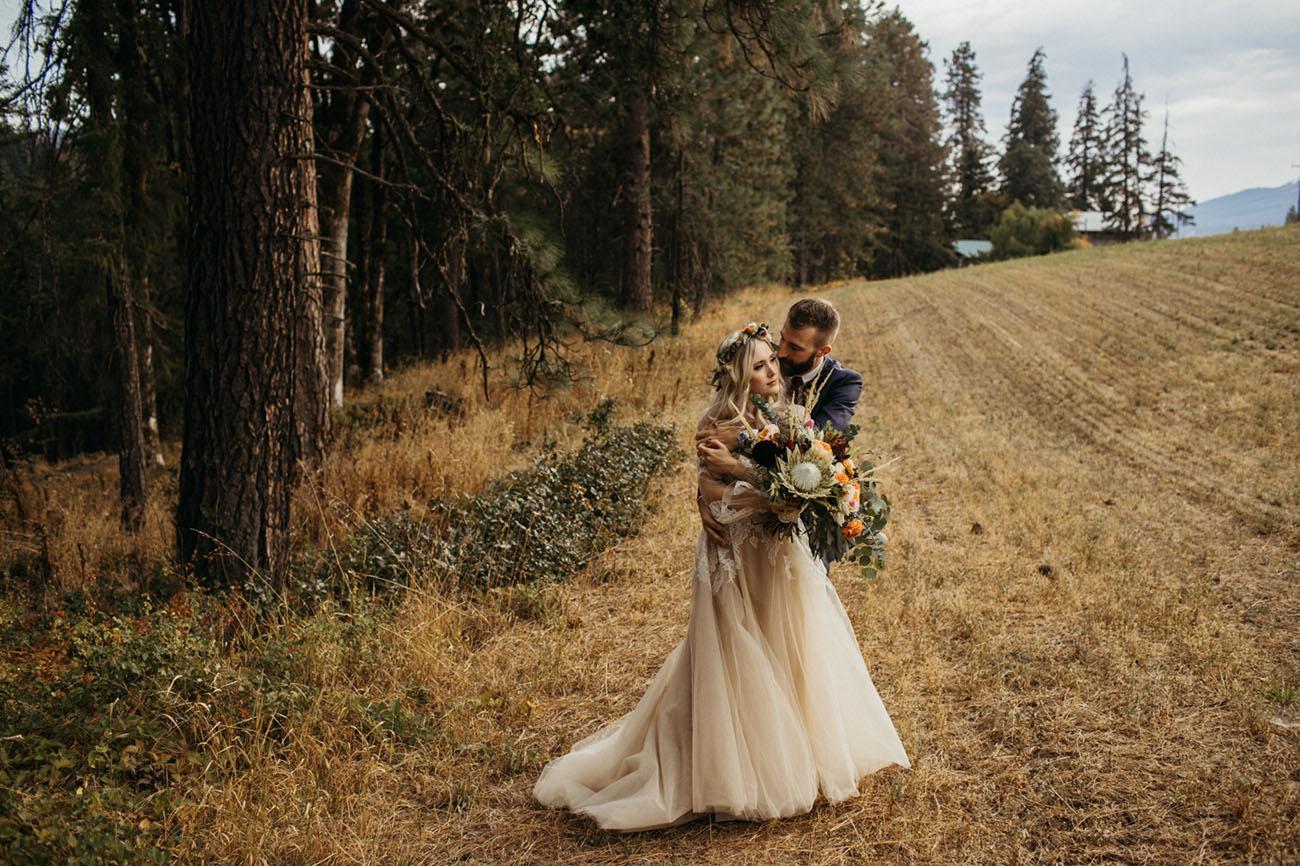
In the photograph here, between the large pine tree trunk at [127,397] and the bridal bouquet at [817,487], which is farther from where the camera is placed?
the large pine tree trunk at [127,397]

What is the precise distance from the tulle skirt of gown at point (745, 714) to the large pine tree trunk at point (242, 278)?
276 centimetres

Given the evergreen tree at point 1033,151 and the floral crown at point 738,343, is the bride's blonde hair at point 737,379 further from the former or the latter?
the evergreen tree at point 1033,151

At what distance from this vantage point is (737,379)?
3598 mm

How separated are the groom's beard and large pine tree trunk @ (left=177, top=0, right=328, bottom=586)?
9.86ft

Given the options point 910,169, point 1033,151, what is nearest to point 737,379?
point 910,169

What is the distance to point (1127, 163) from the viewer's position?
65000mm

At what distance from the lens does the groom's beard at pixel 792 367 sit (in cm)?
421

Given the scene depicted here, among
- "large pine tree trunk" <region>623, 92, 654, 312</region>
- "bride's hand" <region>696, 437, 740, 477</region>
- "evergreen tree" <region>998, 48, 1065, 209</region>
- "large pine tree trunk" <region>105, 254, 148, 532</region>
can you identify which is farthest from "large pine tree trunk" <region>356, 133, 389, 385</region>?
"evergreen tree" <region>998, 48, 1065, 209</region>

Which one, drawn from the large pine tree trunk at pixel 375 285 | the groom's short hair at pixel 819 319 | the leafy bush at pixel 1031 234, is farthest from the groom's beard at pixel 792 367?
the leafy bush at pixel 1031 234

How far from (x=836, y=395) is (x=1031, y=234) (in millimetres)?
48981

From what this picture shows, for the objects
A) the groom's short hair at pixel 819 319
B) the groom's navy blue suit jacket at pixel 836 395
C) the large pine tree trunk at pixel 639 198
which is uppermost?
the large pine tree trunk at pixel 639 198

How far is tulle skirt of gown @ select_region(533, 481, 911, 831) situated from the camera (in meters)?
3.47

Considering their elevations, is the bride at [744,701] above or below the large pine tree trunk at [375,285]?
below

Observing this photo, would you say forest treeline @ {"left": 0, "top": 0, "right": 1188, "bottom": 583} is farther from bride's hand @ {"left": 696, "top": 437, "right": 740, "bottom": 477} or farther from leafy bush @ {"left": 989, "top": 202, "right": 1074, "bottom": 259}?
leafy bush @ {"left": 989, "top": 202, "right": 1074, "bottom": 259}
